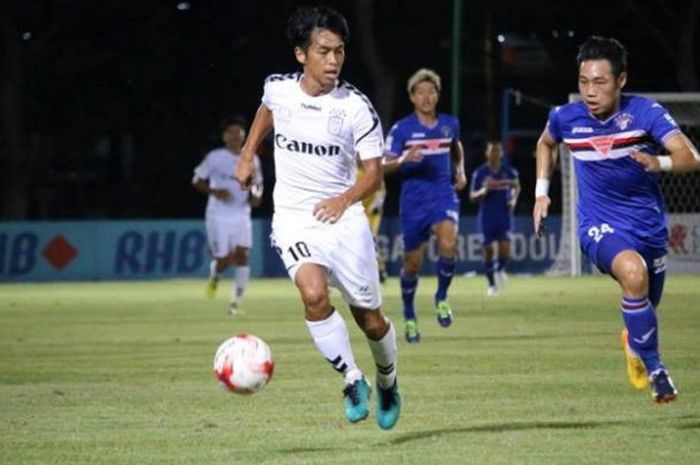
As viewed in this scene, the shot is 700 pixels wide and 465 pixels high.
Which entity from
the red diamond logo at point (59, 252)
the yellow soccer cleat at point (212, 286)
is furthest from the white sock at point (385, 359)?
the red diamond logo at point (59, 252)

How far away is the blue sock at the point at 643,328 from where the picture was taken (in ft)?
37.7

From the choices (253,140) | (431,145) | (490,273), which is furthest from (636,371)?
(490,273)

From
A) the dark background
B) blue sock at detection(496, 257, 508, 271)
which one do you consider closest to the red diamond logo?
the dark background

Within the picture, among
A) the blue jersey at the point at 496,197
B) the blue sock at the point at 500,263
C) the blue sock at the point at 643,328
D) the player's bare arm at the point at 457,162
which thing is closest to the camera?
the blue sock at the point at 643,328

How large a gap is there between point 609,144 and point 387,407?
213 centimetres

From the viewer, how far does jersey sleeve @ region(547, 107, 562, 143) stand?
39.6 ft

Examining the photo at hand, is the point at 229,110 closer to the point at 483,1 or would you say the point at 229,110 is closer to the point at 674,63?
the point at 483,1

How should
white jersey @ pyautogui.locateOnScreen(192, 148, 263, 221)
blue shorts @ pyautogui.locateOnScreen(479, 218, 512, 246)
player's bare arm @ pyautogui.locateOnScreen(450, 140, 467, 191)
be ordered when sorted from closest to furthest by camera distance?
1. player's bare arm @ pyautogui.locateOnScreen(450, 140, 467, 191)
2. white jersey @ pyautogui.locateOnScreen(192, 148, 263, 221)
3. blue shorts @ pyautogui.locateOnScreen(479, 218, 512, 246)

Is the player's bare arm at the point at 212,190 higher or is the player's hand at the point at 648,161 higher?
the player's hand at the point at 648,161

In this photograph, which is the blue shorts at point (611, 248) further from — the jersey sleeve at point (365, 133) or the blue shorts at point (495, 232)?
the blue shorts at point (495, 232)

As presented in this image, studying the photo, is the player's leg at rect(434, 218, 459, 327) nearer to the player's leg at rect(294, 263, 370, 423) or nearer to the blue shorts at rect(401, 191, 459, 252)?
the blue shorts at rect(401, 191, 459, 252)

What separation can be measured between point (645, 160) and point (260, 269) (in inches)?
1098

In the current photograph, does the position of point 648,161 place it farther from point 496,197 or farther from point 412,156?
point 496,197

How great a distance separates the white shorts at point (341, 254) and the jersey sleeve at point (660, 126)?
1852mm
